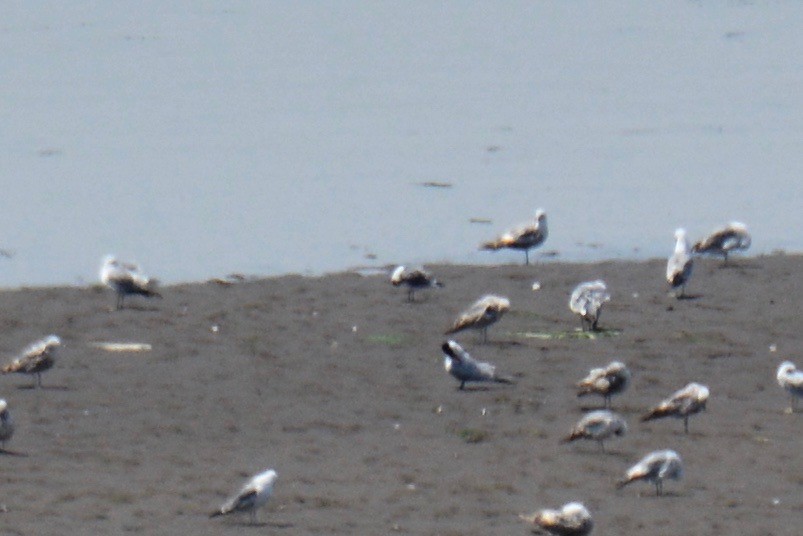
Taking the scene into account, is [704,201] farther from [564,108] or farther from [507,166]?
[564,108]

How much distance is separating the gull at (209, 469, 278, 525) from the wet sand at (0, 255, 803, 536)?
13 centimetres

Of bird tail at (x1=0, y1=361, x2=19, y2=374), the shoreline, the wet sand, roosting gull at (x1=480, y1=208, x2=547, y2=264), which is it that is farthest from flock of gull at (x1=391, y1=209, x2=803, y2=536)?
bird tail at (x1=0, y1=361, x2=19, y2=374)

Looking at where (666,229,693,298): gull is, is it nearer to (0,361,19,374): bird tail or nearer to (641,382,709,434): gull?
(641,382,709,434): gull

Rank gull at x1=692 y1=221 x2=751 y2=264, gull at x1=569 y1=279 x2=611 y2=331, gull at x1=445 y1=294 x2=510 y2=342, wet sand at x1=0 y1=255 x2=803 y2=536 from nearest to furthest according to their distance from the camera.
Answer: wet sand at x1=0 y1=255 x2=803 y2=536 < gull at x1=445 y1=294 x2=510 y2=342 < gull at x1=569 y1=279 x2=611 y2=331 < gull at x1=692 y1=221 x2=751 y2=264

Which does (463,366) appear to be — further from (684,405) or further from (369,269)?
(369,269)

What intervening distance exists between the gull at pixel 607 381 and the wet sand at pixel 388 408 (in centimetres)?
21

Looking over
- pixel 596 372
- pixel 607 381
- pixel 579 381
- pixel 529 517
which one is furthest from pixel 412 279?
pixel 529 517

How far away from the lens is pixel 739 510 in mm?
14094

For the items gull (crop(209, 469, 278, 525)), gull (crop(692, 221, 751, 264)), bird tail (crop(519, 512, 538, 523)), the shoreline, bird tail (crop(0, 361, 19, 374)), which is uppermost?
gull (crop(692, 221, 751, 264))

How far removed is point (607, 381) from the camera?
16.9 metres

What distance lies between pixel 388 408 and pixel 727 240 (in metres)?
7.08

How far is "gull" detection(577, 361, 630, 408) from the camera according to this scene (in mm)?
16938

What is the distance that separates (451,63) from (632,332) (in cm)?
2345

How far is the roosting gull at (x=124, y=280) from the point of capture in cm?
2022
